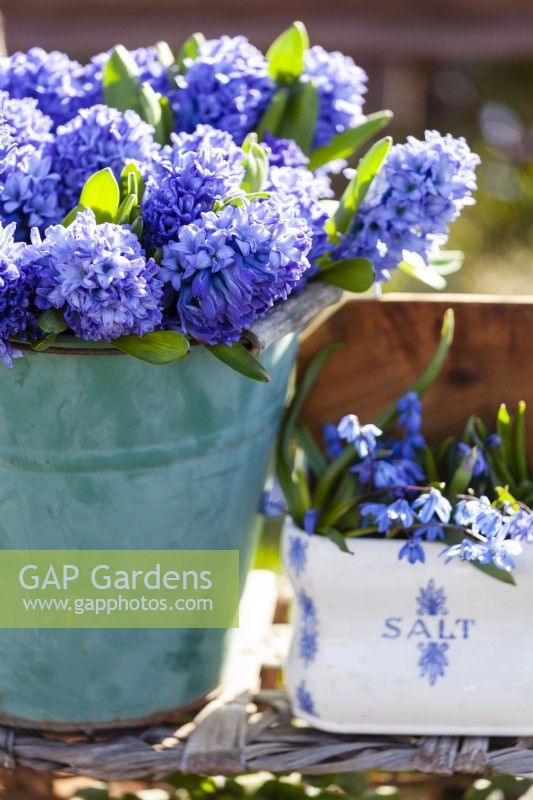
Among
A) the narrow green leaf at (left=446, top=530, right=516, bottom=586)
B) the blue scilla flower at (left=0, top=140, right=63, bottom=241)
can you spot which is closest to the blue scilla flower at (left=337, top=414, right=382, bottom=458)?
the narrow green leaf at (left=446, top=530, right=516, bottom=586)

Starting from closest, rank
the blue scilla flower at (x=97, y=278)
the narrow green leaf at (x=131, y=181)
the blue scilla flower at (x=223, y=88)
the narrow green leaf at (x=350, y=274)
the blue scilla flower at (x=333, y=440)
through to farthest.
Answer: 1. the blue scilla flower at (x=97, y=278)
2. the narrow green leaf at (x=131, y=181)
3. the narrow green leaf at (x=350, y=274)
4. the blue scilla flower at (x=223, y=88)
5. the blue scilla flower at (x=333, y=440)

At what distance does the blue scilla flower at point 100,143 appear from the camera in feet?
3.67

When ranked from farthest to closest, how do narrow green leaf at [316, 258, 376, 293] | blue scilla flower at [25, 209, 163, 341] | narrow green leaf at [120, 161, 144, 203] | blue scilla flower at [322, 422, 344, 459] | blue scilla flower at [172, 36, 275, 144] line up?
blue scilla flower at [322, 422, 344, 459] → blue scilla flower at [172, 36, 275, 144] → narrow green leaf at [316, 258, 376, 293] → narrow green leaf at [120, 161, 144, 203] → blue scilla flower at [25, 209, 163, 341]

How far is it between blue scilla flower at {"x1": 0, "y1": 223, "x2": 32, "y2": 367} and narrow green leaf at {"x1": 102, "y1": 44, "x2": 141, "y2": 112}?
1.05ft

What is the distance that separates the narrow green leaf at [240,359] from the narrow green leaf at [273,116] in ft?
1.11

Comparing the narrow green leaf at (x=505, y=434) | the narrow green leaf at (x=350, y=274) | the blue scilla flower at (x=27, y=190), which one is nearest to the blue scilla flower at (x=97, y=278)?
the blue scilla flower at (x=27, y=190)

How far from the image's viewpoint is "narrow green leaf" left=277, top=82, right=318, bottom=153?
1.28 meters

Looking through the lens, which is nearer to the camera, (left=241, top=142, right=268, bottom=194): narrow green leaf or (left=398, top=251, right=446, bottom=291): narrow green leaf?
(left=241, top=142, right=268, bottom=194): narrow green leaf

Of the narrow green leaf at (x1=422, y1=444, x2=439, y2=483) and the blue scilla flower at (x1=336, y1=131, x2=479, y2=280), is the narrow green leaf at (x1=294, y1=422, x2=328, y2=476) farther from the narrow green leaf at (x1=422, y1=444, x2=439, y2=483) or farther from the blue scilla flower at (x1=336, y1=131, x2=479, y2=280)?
the blue scilla flower at (x1=336, y1=131, x2=479, y2=280)

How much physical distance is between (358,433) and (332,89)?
41 centimetres

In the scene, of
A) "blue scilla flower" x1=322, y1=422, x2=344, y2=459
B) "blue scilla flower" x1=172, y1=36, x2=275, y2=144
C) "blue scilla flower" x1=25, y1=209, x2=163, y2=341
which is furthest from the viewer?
"blue scilla flower" x1=322, y1=422, x2=344, y2=459

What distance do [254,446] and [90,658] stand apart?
0.94 feet

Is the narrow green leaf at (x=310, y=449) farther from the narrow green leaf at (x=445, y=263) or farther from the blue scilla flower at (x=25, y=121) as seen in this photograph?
the blue scilla flower at (x=25, y=121)

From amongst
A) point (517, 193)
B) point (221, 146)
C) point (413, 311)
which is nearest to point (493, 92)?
point (517, 193)
